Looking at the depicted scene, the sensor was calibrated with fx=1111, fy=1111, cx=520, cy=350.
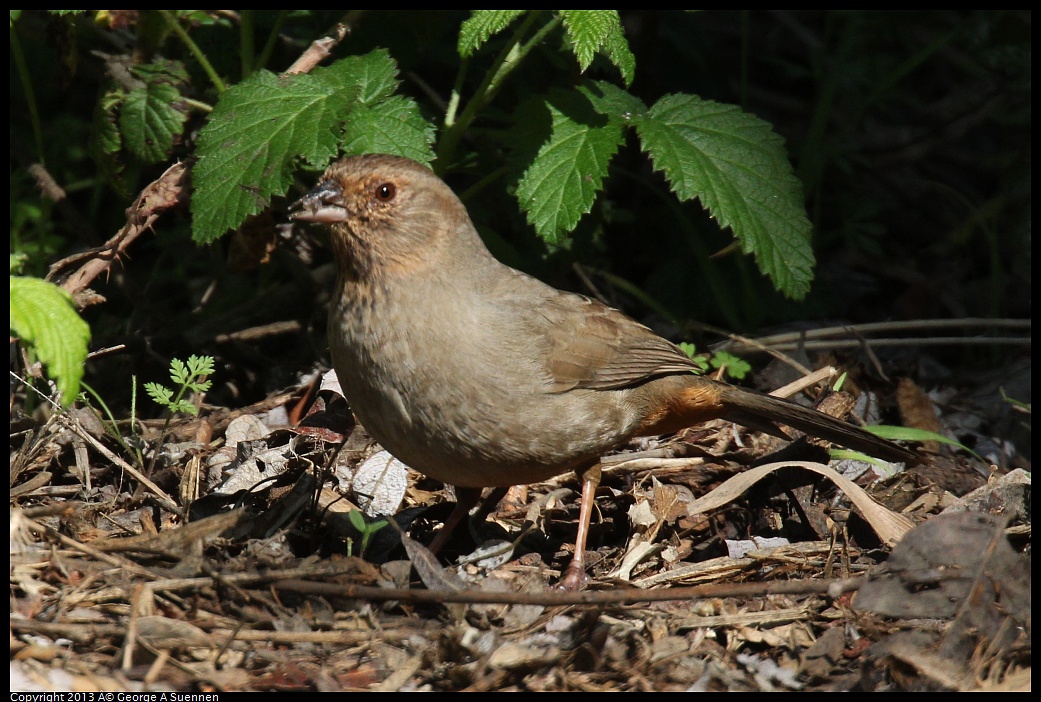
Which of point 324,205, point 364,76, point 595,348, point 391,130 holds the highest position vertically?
point 364,76

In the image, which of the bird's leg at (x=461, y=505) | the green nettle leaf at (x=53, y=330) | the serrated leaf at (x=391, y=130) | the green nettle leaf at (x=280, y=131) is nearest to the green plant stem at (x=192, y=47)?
the green nettle leaf at (x=280, y=131)

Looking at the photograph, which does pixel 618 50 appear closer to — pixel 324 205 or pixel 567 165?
pixel 567 165

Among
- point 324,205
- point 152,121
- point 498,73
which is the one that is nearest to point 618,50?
point 498,73

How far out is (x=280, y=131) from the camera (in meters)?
4.25

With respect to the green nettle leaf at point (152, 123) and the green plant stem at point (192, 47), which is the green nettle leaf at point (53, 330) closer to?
the green nettle leaf at point (152, 123)

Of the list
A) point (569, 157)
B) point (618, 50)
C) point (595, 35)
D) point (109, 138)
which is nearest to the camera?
point (595, 35)

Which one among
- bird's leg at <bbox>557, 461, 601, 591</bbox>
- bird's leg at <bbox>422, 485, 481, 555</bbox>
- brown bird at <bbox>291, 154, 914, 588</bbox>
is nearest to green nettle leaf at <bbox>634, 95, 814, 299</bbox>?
brown bird at <bbox>291, 154, 914, 588</bbox>

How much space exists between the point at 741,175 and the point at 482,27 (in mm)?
1231

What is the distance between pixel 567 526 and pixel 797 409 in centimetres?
103

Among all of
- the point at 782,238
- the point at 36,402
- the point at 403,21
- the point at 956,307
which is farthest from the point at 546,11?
the point at 956,307

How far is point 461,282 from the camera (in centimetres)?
397

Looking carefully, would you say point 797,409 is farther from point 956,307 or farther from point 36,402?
point 36,402

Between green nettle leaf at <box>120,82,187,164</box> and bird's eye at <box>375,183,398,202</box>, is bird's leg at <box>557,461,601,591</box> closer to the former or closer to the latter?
bird's eye at <box>375,183,398,202</box>

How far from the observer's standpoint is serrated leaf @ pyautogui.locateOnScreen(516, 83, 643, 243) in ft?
14.2
